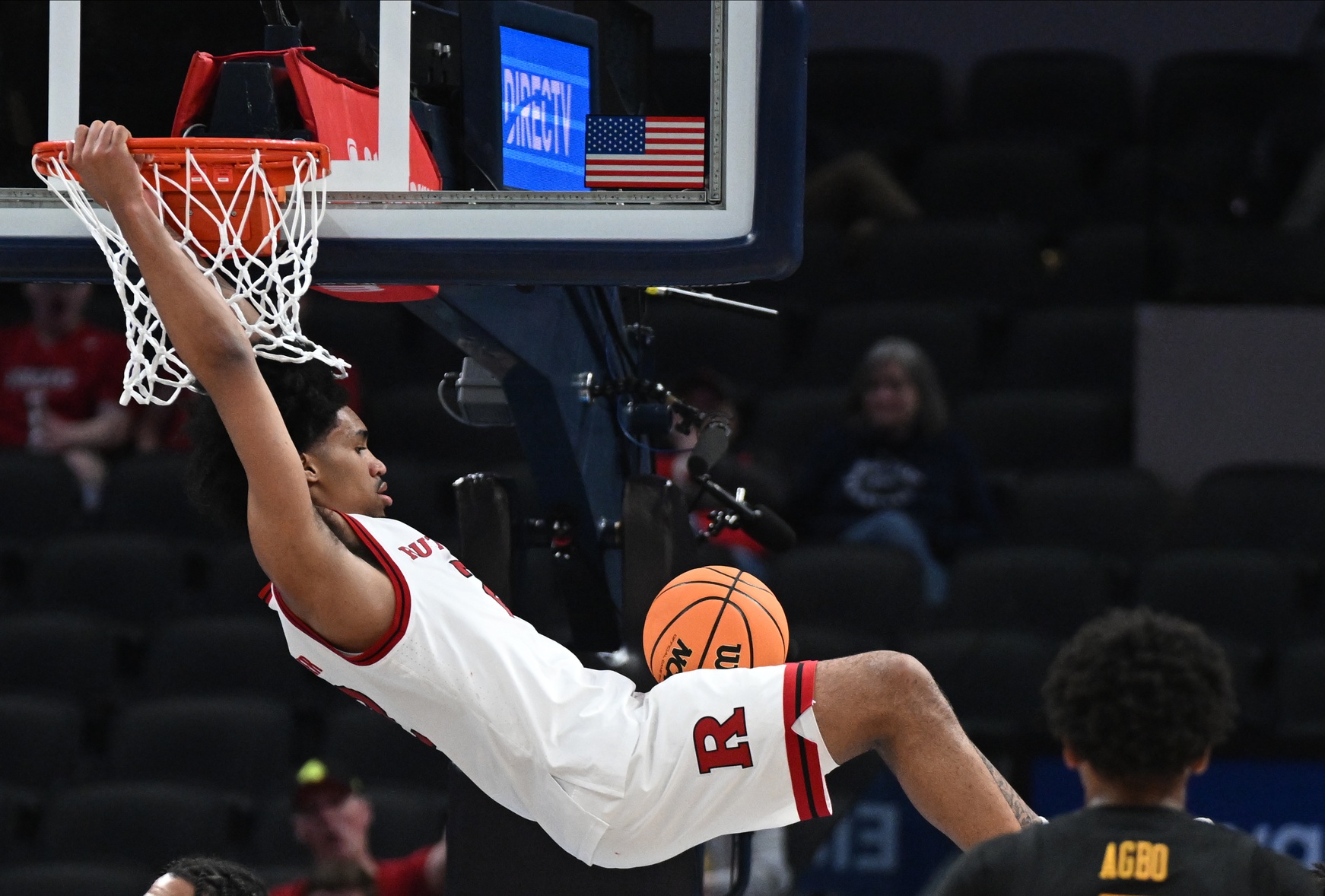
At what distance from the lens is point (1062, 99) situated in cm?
923

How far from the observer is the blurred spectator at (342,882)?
213 inches

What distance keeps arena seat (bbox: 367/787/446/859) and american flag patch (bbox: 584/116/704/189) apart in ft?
9.70

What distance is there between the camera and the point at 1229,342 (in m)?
7.72

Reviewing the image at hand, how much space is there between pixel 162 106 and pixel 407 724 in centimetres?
139

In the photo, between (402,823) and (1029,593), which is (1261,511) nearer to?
(1029,593)

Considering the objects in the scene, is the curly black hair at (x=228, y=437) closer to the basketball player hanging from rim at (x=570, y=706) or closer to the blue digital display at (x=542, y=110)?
the basketball player hanging from rim at (x=570, y=706)

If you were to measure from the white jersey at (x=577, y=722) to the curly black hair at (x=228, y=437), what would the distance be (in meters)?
0.20

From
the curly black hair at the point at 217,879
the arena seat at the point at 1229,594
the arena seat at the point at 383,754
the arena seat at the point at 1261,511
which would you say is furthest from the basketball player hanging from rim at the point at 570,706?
the arena seat at the point at 1261,511

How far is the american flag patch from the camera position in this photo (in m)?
3.65

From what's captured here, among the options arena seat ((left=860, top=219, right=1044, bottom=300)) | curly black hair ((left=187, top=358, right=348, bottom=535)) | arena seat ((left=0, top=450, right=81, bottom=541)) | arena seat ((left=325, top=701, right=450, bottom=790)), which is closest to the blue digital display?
curly black hair ((left=187, top=358, right=348, bottom=535))

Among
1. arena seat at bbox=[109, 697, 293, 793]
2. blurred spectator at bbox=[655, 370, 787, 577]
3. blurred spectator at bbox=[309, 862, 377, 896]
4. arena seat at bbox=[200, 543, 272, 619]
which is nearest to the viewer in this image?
blurred spectator at bbox=[309, 862, 377, 896]

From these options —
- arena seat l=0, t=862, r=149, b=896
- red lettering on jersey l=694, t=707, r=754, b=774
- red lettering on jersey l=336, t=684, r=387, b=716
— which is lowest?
arena seat l=0, t=862, r=149, b=896

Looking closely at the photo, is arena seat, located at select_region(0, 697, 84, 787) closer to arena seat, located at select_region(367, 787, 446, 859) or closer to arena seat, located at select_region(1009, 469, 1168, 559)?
arena seat, located at select_region(367, 787, 446, 859)

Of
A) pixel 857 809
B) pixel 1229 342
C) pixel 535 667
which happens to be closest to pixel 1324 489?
pixel 1229 342
